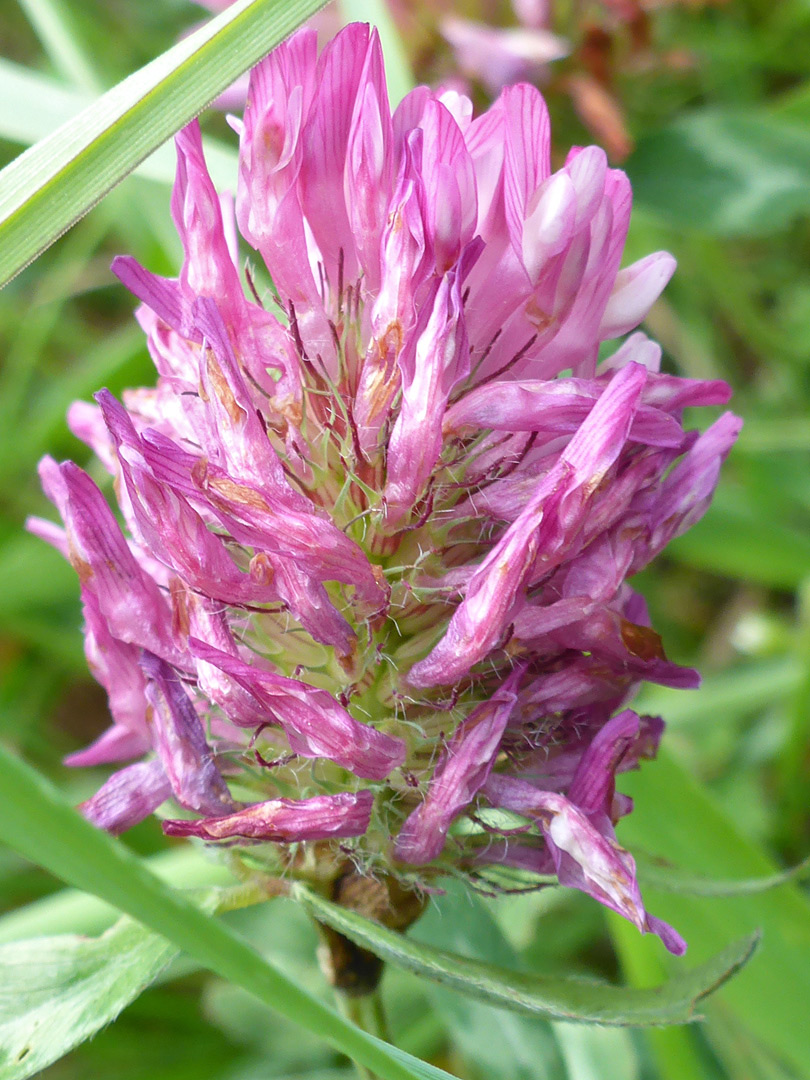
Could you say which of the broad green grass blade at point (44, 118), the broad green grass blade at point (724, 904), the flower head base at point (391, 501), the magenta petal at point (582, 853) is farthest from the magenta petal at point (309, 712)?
the broad green grass blade at point (44, 118)

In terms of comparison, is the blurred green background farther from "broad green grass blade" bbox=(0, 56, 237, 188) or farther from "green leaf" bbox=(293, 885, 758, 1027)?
"green leaf" bbox=(293, 885, 758, 1027)

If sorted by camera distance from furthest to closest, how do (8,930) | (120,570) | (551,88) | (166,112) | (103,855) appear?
(551,88), (8,930), (120,570), (166,112), (103,855)

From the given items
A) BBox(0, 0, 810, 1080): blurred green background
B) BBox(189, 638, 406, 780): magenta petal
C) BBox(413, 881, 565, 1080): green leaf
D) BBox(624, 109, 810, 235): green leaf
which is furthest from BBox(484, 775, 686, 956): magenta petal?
BBox(624, 109, 810, 235): green leaf

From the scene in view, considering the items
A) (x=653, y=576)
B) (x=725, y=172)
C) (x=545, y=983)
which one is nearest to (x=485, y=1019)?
(x=545, y=983)

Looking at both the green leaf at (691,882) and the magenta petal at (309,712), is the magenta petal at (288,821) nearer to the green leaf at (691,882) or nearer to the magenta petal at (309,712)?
the magenta petal at (309,712)

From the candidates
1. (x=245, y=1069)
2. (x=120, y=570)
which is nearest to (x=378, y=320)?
(x=120, y=570)

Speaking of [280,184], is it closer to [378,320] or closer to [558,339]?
[378,320]
